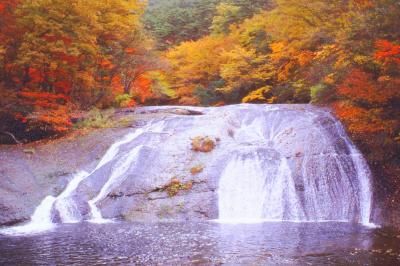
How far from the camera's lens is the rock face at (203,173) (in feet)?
49.8

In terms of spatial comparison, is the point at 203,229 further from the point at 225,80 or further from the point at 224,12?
→ the point at 224,12

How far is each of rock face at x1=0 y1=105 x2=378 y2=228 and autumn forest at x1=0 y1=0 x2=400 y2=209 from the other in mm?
1276

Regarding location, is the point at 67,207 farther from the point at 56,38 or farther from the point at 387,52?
the point at 387,52

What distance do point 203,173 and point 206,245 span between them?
5.66 metres

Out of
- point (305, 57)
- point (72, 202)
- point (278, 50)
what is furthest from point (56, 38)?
point (278, 50)

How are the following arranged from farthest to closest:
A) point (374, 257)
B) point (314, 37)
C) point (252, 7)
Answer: point (252, 7) → point (314, 37) → point (374, 257)

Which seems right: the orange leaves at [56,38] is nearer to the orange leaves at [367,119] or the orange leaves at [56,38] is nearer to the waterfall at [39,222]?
the waterfall at [39,222]

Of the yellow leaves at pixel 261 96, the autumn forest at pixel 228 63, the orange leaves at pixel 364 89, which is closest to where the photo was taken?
the orange leaves at pixel 364 89

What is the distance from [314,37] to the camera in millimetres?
21484

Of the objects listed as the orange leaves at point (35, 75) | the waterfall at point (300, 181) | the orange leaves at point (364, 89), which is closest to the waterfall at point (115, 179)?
the waterfall at point (300, 181)

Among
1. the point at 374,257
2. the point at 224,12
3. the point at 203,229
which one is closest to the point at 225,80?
the point at 224,12

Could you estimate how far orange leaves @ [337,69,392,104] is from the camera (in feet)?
44.7

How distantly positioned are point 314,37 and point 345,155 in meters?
7.25

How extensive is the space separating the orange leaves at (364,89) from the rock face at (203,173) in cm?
301
